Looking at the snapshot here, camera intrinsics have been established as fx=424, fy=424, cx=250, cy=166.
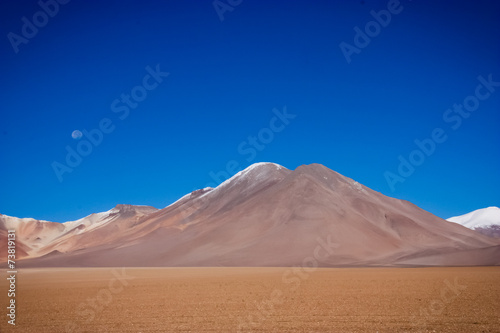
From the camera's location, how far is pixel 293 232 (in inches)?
4220

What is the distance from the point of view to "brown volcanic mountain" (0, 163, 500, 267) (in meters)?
94.0

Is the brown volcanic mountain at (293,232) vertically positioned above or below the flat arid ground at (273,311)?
above

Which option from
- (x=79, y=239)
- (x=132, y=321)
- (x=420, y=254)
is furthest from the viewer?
(x=79, y=239)

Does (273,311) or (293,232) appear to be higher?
(293,232)

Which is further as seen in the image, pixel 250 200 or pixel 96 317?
pixel 250 200

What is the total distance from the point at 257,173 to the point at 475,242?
76.4 metres

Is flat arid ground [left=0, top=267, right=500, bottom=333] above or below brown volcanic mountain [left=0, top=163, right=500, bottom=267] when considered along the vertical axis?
below

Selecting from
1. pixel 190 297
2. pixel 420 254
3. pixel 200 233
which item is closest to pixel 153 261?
pixel 200 233

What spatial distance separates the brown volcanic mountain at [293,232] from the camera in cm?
9400

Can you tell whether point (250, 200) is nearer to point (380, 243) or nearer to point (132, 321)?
point (380, 243)

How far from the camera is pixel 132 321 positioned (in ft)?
62.5

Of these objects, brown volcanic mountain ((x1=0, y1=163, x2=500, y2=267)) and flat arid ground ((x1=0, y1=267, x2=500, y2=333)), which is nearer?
flat arid ground ((x1=0, y1=267, x2=500, y2=333))

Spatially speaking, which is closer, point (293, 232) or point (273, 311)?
point (273, 311)

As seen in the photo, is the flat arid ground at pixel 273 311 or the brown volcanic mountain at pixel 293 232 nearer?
the flat arid ground at pixel 273 311
